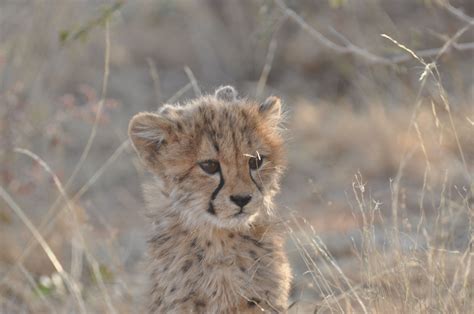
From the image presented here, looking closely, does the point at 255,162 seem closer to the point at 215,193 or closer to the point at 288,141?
the point at 215,193

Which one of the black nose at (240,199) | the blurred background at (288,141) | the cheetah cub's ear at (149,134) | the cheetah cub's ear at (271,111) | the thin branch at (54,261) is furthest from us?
the thin branch at (54,261)

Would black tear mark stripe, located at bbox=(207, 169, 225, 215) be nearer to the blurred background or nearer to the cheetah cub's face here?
the cheetah cub's face

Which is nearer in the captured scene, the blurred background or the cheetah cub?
the cheetah cub

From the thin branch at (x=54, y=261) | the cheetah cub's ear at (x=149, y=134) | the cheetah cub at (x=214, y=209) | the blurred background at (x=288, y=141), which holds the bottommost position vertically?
Answer: the blurred background at (x=288, y=141)

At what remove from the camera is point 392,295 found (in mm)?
3971

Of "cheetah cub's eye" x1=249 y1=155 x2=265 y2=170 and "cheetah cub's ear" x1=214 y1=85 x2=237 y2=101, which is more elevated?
"cheetah cub's ear" x1=214 y1=85 x2=237 y2=101

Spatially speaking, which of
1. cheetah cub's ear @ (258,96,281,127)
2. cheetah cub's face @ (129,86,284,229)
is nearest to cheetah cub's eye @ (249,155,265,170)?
cheetah cub's face @ (129,86,284,229)

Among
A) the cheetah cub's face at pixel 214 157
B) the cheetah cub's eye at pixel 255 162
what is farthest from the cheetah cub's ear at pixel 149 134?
the cheetah cub's eye at pixel 255 162

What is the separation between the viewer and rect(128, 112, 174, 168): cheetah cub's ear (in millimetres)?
4016

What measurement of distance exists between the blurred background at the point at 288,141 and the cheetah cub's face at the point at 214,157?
0.95 feet

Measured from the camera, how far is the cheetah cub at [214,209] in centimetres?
385

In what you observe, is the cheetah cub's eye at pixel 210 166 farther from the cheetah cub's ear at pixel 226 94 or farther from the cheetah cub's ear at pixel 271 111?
the cheetah cub's ear at pixel 226 94

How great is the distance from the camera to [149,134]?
4062mm

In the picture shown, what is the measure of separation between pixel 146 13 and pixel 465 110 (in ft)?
23.0
